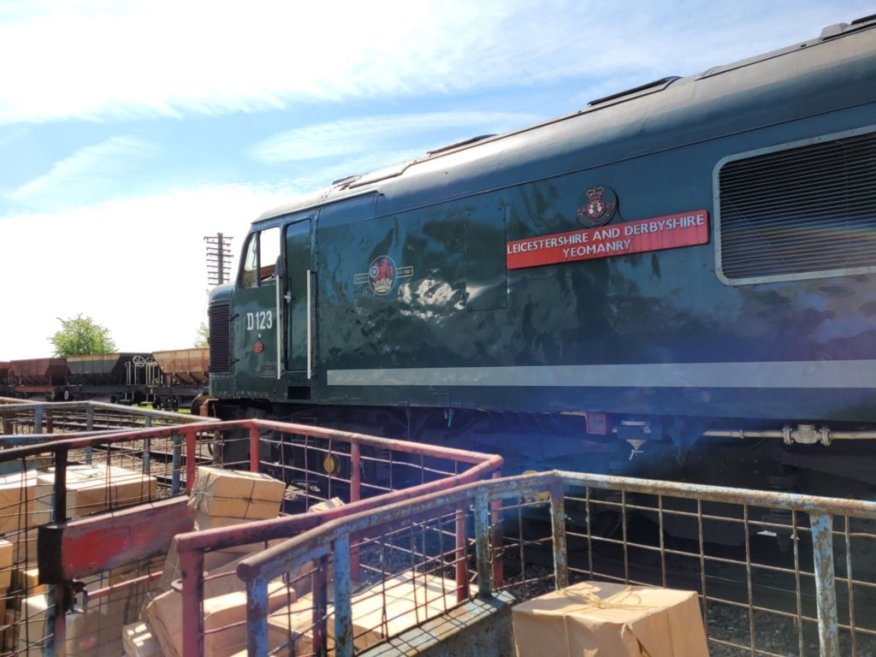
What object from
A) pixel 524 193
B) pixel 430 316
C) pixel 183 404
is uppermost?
pixel 524 193

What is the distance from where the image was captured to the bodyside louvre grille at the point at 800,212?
12.9 ft

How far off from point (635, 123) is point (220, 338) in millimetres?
6069

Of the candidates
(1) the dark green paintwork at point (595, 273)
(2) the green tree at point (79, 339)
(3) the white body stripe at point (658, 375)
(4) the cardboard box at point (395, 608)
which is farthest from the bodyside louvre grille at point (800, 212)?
(2) the green tree at point (79, 339)

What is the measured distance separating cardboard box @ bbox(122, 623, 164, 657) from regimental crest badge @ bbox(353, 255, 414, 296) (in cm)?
365

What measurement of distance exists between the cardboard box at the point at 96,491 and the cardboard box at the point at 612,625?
3.50 m

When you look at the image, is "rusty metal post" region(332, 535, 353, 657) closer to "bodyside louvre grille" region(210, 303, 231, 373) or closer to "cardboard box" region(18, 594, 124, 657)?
"cardboard box" region(18, 594, 124, 657)

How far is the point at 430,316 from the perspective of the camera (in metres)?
6.15

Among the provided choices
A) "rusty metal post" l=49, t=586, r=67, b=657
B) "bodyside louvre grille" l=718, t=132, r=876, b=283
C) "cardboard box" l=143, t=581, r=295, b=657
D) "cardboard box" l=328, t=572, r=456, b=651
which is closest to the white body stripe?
"bodyside louvre grille" l=718, t=132, r=876, b=283

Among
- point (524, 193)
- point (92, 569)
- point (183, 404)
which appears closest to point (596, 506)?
point (524, 193)

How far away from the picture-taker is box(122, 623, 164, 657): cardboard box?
363 centimetres

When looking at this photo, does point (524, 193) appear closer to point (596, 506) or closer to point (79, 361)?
point (596, 506)

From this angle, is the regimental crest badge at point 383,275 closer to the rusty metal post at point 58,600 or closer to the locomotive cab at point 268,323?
the locomotive cab at point 268,323

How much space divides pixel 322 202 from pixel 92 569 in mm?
4456

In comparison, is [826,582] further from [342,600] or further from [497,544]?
[342,600]
